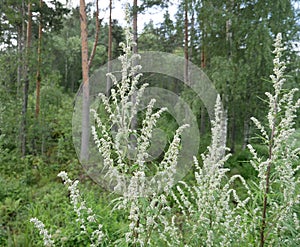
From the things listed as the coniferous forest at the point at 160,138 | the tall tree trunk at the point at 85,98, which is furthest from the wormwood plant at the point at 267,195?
the tall tree trunk at the point at 85,98

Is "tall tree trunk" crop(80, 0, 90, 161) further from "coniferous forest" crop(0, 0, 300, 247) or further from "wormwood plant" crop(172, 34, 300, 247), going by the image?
"wormwood plant" crop(172, 34, 300, 247)

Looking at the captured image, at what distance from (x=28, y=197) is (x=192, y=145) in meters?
3.84

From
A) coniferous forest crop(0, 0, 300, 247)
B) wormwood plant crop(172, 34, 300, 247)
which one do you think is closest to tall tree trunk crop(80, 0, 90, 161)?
coniferous forest crop(0, 0, 300, 247)

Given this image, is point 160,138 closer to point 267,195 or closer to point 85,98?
point 85,98

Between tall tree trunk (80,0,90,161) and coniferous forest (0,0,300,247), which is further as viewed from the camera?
tall tree trunk (80,0,90,161)

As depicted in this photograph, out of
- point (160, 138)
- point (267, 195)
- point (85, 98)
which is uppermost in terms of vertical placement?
point (85, 98)

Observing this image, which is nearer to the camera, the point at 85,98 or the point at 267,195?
the point at 267,195

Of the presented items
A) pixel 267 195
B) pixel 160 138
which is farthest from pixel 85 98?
pixel 267 195

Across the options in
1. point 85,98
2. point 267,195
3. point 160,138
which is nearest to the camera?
point 267,195

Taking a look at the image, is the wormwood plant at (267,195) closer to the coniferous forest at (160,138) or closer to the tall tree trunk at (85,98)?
the coniferous forest at (160,138)

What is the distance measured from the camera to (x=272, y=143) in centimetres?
184

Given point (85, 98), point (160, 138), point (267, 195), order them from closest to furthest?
point (267, 195) → point (160, 138) → point (85, 98)

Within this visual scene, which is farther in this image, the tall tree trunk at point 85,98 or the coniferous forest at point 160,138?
the tall tree trunk at point 85,98

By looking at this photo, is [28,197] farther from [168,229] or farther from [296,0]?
[296,0]
